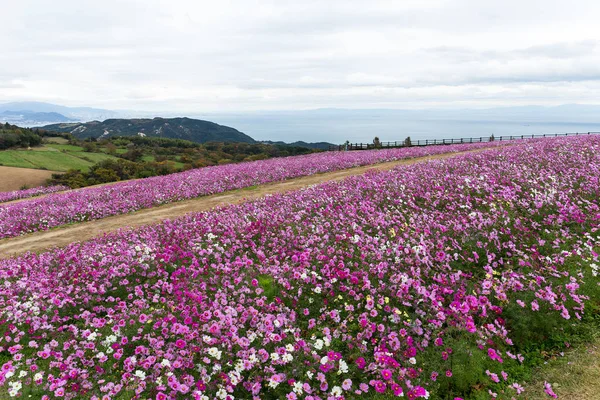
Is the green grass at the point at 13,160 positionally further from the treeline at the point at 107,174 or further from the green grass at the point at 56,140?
the green grass at the point at 56,140

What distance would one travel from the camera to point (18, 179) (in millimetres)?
58531

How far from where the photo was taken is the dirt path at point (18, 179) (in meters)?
54.5

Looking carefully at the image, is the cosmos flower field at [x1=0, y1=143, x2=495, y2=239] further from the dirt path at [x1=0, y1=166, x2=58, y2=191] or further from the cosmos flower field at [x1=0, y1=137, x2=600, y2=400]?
the dirt path at [x1=0, y1=166, x2=58, y2=191]

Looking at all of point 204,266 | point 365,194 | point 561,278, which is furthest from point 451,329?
point 365,194

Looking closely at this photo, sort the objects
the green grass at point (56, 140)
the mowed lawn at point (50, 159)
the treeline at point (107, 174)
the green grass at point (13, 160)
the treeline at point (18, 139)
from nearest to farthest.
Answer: the treeline at point (107, 174), the green grass at point (13, 160), the mowed lawn at point (50, 159), the treeline at point (18, 139), the green grass at point (56, 140)

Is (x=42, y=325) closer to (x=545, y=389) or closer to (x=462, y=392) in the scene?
(x=462, y=392)

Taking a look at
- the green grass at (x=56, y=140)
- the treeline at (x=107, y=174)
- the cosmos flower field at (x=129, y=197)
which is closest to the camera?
the cosmos flower field at (x=129, y=197)

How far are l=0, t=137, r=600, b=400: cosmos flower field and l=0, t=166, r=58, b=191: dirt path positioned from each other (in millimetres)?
55720

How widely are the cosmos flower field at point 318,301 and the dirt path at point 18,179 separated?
183 feet

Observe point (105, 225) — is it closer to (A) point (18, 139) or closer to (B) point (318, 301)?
(B) point (318, 301)

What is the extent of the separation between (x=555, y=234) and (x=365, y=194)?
5997 mm

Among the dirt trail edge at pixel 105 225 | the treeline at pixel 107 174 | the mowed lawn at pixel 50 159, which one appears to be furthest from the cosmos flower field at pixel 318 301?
the mowed lawn at pixel 50 159

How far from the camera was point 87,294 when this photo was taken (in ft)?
26.8

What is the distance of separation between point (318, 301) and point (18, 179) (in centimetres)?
6906
